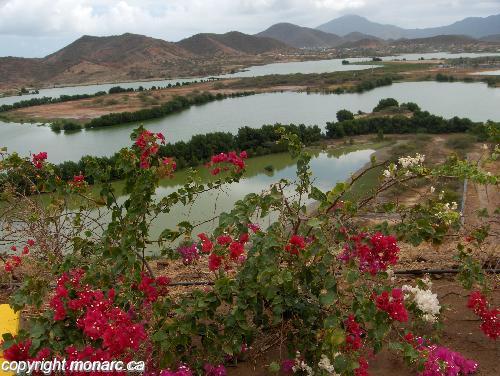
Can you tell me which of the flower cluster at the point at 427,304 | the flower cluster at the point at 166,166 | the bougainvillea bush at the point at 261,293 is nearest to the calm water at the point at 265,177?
the flower cluster at the point at 166,166

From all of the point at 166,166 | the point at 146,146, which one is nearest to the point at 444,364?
the point at 166,166

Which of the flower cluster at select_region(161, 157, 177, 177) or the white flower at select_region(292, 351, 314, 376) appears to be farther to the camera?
the flower cluster at select_region(161, 157, 177, 177)

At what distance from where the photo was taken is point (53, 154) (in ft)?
66.1

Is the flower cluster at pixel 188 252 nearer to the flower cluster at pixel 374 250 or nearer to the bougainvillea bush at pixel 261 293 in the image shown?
the bougainvillea bush at pixel 261 293

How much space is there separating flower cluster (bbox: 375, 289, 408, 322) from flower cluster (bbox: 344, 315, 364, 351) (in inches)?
9.2

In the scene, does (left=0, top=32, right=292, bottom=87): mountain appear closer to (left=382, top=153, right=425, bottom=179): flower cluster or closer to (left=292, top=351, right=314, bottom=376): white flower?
(left=382, top=153, right=425, bottom=179): flower cluster

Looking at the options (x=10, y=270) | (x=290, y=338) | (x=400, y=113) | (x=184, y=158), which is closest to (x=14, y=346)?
(x=290, y=338)

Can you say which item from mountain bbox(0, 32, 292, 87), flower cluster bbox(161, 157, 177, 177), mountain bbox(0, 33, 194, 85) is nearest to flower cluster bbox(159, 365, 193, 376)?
flower cluster bbox(161, 157, 177, 177)

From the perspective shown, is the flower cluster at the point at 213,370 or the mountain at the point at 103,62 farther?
the mountain at the point at 103,62

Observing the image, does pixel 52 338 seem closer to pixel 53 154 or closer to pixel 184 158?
pixel 184 158

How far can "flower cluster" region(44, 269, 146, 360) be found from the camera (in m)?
1.79

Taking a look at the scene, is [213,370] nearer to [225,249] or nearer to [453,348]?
[225,249]

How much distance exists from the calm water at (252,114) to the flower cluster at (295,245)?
18121 millimetres

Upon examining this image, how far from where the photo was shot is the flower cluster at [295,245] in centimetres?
231
